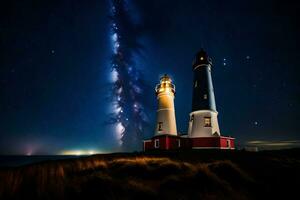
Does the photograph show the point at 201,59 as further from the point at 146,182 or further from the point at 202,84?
the point at 146,182

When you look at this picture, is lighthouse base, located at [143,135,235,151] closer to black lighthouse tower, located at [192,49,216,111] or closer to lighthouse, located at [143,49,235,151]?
lighthouse, located at [143,49,235,151]

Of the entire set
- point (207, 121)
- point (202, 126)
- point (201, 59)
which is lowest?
point (202, 126)

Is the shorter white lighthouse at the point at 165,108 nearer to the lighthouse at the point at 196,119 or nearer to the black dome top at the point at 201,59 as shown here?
the lighthouse at the point at 196,119

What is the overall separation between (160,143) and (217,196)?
53.0ft

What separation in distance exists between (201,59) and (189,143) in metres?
12.8

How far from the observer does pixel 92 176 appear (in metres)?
9.20

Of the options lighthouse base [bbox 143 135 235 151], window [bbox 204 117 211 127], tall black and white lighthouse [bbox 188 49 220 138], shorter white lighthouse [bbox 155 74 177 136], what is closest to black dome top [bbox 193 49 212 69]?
tall black and white lighthouse [bbox 188 49 220 138]

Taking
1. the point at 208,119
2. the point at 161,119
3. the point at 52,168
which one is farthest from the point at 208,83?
the point at 52,168

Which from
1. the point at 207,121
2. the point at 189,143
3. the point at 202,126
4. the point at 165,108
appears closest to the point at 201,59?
the point at 165,108

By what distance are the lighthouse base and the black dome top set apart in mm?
11246

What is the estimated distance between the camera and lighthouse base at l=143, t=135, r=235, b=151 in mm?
21953

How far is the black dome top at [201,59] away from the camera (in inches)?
1046

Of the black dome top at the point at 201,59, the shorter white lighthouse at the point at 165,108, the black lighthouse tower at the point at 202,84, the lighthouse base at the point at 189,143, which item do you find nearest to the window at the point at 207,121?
the black lighthouse tower at the point at 202,84

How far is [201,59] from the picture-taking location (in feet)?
88.1
